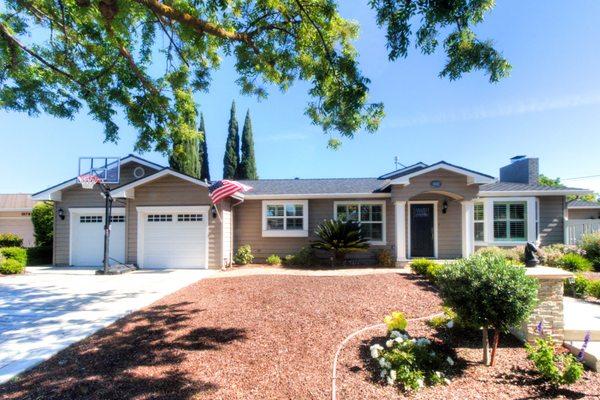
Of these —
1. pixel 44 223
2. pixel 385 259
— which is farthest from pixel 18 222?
pixel 385 259

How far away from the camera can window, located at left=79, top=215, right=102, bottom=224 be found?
41.0ft

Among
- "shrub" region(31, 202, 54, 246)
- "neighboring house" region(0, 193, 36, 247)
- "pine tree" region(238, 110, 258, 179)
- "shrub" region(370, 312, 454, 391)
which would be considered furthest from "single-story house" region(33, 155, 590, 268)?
"pine tree" region(238, 110, 258, 179)

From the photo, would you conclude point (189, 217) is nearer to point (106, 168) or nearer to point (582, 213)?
point (106, 168)

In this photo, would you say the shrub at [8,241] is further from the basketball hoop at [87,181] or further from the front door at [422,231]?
the front door at [422,231]

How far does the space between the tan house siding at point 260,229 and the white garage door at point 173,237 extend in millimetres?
1847

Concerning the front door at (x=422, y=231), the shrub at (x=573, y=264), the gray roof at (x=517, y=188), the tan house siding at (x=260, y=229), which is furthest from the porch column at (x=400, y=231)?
the shrub at (x=573, y=264)

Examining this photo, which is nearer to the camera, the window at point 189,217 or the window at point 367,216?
the window at point 189,217

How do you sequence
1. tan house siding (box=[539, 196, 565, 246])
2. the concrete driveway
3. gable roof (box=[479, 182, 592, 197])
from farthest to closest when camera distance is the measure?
1. tan house siding (box=[539, 196, 565, 246])
2. gable roof (box=[479, 182, 592, 197])
3. the concrete driveway

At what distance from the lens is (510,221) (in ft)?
41.7

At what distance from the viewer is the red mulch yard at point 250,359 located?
3.11 m

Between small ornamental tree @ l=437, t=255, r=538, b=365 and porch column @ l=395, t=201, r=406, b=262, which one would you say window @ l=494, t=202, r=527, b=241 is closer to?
porch column @ l=395, t=201, r=406, b=262

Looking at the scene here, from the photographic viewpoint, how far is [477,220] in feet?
42.5

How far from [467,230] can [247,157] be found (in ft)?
66.0

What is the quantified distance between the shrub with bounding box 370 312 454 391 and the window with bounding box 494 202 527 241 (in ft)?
36.4
